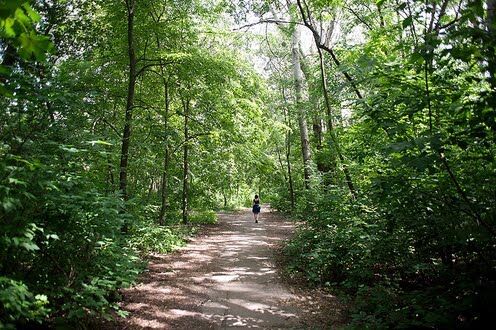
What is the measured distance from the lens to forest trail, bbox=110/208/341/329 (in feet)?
18.6

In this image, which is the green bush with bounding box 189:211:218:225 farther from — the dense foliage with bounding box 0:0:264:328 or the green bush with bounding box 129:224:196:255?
the green bush with bounding box 129:224:196:255

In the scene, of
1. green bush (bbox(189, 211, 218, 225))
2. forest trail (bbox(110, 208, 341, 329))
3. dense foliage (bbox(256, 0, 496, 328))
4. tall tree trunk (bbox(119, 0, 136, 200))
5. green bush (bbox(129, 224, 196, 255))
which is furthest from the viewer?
green bush (bbox(189, 211, 218, 225))

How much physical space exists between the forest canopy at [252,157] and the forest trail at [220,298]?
1.77 ft

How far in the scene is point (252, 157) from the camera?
47.4 ft

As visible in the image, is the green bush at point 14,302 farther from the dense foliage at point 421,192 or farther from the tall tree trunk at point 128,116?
the tall tree trunk at point 128,116

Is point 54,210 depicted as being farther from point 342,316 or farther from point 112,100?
point 112,100

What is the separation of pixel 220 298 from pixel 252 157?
8.18 metres

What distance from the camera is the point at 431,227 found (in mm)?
4895

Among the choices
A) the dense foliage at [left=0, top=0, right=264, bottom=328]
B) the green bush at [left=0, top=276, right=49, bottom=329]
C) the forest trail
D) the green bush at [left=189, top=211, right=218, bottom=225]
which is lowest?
Answer: the forest trail

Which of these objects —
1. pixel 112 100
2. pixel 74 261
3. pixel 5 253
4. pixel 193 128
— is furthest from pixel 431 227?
pixel 193 128

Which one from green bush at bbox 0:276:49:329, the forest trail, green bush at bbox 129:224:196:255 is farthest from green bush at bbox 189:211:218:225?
green bush at bbox 0:276:49:329

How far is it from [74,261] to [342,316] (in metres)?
4.35

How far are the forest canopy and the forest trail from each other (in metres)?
A: 0.54

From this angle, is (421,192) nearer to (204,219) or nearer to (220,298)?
(220,298)
